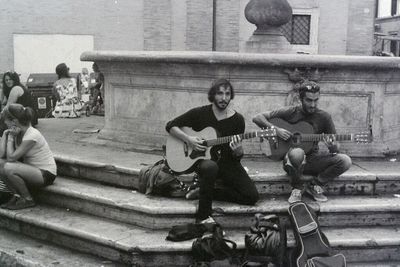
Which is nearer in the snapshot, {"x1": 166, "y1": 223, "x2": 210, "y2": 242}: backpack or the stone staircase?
{"x1": 166, "y1": 223, "x2": 210, "y2": 242}: backpack

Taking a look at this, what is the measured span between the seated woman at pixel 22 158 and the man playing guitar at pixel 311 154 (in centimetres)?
231

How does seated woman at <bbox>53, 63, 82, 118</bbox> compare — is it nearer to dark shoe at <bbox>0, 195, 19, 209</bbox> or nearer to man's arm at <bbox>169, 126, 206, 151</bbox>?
dark shoe at <bbox>0, 195, 19, 209</bbox>

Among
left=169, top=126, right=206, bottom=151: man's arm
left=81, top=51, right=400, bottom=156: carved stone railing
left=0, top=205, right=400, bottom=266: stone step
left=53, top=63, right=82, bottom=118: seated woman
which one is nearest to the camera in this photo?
left=0, top=205, right=400, bottom=266: stone step

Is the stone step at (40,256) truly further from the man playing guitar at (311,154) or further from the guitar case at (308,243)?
the man playing guitar at (311,154)

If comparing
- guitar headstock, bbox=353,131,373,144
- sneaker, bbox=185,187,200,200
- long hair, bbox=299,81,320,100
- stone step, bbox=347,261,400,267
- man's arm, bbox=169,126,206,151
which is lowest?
stone step, bbox=347,261,400,267


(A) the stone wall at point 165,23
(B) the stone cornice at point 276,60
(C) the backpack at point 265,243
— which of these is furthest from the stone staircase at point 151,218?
(A) the stone wall at point 165,23

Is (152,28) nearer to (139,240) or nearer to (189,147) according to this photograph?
(189,147)

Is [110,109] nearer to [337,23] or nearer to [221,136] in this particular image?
[221,136]

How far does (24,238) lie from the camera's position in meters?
5.51

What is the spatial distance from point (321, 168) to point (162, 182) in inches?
62.2

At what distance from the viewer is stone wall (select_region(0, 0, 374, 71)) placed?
58.3 feet

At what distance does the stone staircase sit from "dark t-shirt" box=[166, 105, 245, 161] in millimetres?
513

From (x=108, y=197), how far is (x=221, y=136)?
130 cm

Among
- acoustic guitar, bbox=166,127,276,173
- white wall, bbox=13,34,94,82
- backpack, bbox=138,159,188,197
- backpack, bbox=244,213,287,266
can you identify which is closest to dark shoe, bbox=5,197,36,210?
backpack, bbox=138,159,188,197
